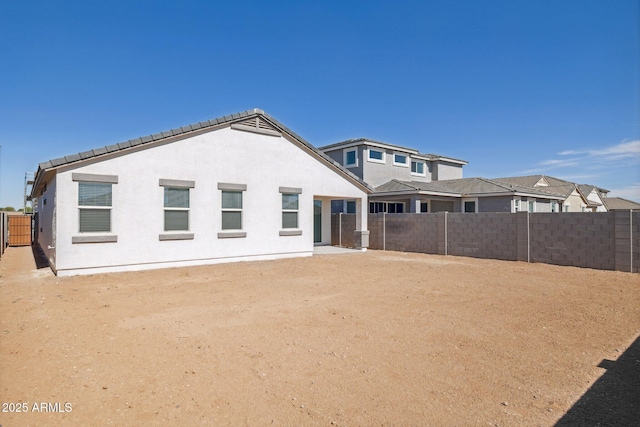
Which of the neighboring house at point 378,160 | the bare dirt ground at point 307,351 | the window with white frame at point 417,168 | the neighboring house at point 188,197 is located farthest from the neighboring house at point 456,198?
the bare dirt ground at point 307,351

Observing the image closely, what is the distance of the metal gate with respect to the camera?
24.0 metres

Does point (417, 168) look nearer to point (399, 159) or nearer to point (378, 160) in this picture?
point (399, 159)

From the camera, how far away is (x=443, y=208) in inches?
1042

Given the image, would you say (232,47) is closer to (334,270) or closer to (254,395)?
(334,270)

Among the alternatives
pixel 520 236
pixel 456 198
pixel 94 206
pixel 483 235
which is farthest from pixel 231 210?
pixel 456 198

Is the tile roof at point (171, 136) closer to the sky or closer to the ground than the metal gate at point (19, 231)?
closer to the sky

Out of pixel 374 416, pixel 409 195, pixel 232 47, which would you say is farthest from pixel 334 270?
pixel 409 195

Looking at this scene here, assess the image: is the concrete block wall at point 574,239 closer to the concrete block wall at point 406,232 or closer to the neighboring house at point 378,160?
the concrete block wall at point 406,232

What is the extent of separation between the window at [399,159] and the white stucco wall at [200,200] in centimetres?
1165

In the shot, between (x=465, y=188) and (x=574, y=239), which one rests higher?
(x=465, y=188)

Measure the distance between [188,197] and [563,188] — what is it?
108 ft

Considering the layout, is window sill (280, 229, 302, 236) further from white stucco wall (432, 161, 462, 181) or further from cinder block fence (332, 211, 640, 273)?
white stucco wall (432, 161, 462, 181)

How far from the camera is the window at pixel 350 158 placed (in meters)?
26.0

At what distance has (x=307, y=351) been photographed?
5.00 m
